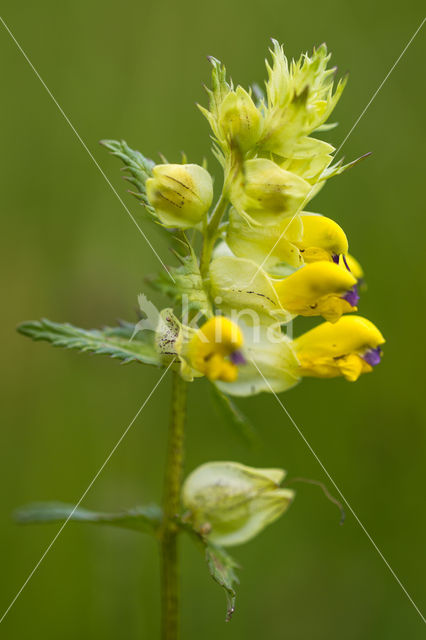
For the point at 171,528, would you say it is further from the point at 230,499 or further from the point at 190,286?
the point at 190,286

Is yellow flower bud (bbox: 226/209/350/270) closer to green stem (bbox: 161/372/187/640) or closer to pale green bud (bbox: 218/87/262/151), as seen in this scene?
pale green bud (bbox: 218/87/262/151)

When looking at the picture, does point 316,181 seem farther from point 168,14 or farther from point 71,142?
point 168,14

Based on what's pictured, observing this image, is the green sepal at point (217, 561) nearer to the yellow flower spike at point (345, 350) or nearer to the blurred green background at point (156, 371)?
the yellow flower spike at point (345, 350)

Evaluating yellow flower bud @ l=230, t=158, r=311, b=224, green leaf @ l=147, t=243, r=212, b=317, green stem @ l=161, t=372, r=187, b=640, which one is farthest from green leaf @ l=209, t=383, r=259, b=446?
yellow flower bud @ l=230, t=158, r=311, b=224

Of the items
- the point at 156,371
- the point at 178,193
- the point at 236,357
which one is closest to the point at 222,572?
the point at 236,357

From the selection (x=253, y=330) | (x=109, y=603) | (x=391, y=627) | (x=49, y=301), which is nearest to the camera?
(x=253, y=330)

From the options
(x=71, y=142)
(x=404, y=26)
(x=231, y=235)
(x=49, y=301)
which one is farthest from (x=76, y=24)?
(x=231, y=235)

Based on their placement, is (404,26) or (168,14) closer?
(168,14)
